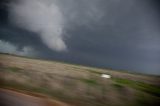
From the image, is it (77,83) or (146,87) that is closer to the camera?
(146,87)

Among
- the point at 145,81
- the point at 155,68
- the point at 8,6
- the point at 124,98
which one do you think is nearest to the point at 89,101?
the point at 124,98

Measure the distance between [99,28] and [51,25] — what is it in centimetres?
97

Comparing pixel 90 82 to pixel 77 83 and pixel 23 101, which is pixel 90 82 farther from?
pixel 23 101

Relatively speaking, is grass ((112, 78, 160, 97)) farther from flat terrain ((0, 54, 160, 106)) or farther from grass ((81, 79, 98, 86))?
grass ((81, 79, 98, 86))

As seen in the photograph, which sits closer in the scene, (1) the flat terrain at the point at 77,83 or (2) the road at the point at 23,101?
(1) the flat terrain at the point at 77,83

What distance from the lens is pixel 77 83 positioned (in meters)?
4.30

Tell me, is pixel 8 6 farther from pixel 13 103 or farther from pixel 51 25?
pixel 13 103

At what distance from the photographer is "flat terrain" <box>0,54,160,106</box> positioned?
3.91 metres

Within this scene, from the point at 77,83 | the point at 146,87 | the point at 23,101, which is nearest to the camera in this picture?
the point at 146,87

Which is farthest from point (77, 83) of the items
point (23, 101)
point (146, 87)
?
point (146, 87)

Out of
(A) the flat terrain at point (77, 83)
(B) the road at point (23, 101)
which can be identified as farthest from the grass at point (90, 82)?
(B) the road at point (23, 101)

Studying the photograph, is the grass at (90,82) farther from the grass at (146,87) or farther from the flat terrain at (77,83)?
the grass at (146,87)

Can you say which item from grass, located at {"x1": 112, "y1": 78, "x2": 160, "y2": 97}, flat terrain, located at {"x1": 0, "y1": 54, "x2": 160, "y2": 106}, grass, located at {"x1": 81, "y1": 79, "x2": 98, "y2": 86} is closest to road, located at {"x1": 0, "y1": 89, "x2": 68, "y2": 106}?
flat terrain, located at {"x1": 0, "y1": 54, "x2": 160, "y2": 106}

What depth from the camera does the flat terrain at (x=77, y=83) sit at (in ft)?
12.8
